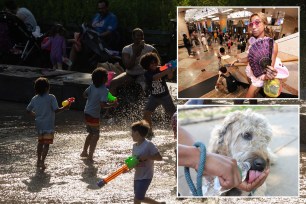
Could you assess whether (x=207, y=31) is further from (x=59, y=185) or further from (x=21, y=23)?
(x=21, y=23)

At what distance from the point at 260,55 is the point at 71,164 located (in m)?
4.76

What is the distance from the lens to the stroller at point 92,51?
16.9 metres

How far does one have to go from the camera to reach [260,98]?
22.2 feet

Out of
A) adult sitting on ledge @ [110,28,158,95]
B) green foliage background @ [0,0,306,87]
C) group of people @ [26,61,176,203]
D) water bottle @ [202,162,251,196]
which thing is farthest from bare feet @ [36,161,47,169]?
green foliage background @ [0,0,306,87]

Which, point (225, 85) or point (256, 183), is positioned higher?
point (225, 85)

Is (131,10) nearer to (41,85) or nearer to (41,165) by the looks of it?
(41,85)

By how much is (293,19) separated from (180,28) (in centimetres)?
74

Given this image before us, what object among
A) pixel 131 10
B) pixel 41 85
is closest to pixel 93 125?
pixel 41 85

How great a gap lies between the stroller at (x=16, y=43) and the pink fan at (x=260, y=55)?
1131cm

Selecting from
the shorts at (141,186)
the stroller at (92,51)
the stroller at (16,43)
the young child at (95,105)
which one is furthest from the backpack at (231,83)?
the stroller at (16,43)

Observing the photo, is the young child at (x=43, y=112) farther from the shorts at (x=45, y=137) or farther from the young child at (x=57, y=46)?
the young child at (x=57, y=46)

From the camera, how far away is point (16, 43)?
18.1 m

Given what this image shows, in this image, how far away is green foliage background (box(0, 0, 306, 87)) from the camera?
1927 centimetres

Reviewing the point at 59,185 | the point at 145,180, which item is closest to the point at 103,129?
the point at 59,185
